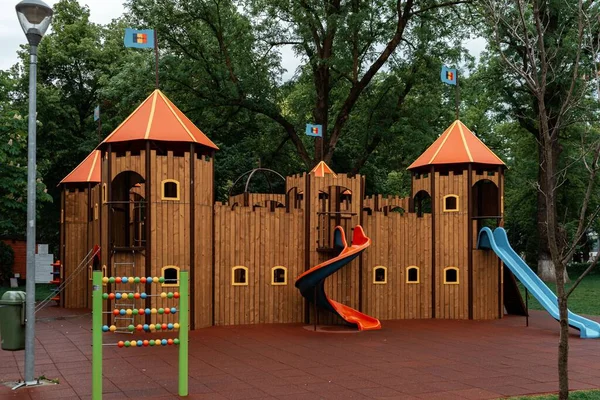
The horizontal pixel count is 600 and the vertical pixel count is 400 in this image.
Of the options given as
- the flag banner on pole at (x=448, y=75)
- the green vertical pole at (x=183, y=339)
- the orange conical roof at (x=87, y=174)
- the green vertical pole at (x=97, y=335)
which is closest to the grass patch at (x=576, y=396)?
the green vertical pole at (x=183, y=339)

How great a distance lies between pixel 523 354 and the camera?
11.6m

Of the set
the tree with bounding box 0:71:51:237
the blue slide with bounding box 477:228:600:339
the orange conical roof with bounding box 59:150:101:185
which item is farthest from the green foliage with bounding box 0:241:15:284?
the blue slide with bounding box 477:228:600:339

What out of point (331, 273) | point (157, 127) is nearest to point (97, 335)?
point (331, 273)

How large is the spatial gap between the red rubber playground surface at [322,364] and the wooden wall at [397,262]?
7.48 feet

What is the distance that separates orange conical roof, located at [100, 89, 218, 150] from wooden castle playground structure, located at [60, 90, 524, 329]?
29 mm

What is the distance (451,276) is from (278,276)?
505cm

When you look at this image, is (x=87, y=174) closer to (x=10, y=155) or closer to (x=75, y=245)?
(x=75, y=245)

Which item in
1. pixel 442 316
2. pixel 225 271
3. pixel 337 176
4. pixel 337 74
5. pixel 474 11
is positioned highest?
pixel 474 11

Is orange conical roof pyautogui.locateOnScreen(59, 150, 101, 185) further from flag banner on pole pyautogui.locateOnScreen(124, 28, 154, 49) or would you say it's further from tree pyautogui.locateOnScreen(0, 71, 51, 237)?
flag banner on pole pyautogui.locateOnScreen(124, 28, 154, 49)

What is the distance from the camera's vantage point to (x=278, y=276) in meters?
16.4

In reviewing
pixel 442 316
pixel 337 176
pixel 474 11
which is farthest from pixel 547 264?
pixel 337 176

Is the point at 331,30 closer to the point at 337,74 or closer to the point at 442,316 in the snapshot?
the point at 337,74

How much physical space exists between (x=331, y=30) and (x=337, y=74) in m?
3.00

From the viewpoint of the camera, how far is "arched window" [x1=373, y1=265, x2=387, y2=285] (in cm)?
1741
